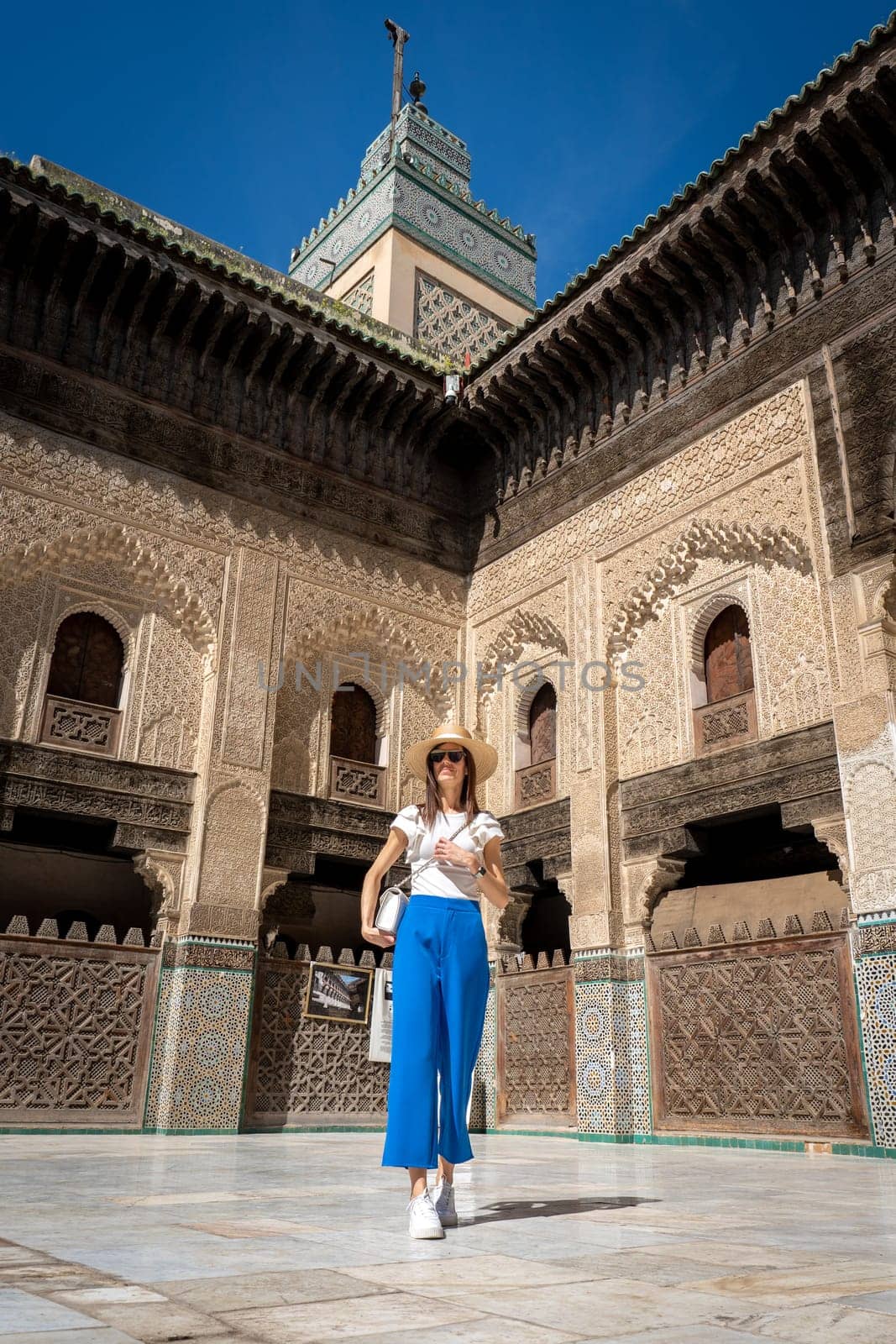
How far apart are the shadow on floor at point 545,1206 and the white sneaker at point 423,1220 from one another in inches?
14.8

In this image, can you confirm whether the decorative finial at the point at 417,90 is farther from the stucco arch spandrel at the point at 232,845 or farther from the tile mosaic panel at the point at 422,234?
the stucco arch spandrel at the point at 232,845

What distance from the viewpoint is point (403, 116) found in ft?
42.9

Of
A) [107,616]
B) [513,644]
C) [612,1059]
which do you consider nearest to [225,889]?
[107,616]

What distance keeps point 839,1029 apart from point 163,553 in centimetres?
549

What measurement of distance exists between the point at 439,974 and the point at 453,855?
0.95 ft

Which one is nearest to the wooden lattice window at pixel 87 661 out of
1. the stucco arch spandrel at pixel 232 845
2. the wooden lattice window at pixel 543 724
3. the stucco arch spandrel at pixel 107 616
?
the stucco arch spandrel at pixel 107 616

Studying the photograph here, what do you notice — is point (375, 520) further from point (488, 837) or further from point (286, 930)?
point (488, 837)

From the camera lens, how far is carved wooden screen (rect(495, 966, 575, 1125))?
7742mm

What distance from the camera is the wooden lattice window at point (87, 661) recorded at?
766 cm

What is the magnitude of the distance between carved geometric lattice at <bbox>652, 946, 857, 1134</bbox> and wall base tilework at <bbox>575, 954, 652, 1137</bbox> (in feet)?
0.56

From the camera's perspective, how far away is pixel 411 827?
2.93m

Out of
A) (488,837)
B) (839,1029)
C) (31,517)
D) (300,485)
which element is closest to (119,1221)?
(488,837)

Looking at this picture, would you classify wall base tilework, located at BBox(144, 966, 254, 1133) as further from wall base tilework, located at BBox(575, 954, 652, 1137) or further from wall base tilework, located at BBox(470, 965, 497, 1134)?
wall base tilework, located at BBox(575, 954, 652, 1137)

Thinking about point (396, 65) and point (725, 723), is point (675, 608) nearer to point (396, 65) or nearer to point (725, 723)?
point (725, 723)
